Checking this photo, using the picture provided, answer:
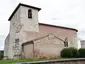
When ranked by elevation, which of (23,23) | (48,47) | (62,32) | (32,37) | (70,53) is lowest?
(70,53)

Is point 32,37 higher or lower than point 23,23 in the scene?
lower

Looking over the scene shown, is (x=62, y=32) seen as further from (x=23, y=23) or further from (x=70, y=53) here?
(x=23, y=23)

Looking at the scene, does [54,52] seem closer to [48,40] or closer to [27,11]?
[48,40]

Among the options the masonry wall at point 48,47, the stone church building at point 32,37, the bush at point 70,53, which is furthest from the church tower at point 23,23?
the bush at point 70,53

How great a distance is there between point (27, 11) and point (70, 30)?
11.6m

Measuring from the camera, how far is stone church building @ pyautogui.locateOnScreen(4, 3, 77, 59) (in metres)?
20.5

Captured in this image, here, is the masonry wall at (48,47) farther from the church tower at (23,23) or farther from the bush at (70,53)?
the church tower at (23,23)

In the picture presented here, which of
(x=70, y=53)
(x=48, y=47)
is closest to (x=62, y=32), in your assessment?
(x=70, y=53)

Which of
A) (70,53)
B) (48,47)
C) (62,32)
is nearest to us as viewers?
(48,47)

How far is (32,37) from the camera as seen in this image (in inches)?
958

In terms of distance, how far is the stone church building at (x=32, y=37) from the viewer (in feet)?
67.2

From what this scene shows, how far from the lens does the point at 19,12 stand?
25.0 meters

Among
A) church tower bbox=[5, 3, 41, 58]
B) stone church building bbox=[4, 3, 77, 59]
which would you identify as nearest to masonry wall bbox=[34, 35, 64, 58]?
stone church building bbox=[4, 3, 77, 59]

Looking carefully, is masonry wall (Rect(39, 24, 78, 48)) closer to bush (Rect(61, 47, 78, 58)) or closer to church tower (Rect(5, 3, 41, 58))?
church tower (Rect(5, 3, 41, 58))
